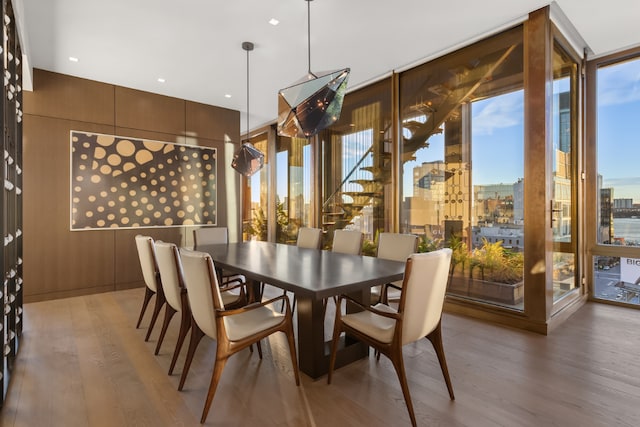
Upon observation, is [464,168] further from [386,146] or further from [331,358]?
[331,358]

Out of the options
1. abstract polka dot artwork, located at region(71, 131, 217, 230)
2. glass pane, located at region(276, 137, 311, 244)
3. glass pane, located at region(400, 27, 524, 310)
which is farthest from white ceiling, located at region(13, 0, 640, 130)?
glass pane, located at region(276, 137, 311, 244)

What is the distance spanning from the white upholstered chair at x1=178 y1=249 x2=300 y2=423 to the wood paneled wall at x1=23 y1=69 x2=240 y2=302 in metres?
3.42

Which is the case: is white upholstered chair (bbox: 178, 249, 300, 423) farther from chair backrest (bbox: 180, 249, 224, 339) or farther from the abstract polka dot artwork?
the abstract polka dot artwork

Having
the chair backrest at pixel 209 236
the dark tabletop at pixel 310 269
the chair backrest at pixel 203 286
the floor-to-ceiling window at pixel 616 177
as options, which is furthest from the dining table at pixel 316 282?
the floor-to-ceiling window at pixel 616 177

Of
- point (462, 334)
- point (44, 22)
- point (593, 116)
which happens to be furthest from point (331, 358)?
point (593, 116)

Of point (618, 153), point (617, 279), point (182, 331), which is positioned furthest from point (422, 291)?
point (618, 153)

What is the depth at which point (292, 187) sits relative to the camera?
6.79 m

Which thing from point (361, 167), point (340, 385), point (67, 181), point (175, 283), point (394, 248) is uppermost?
point (361, 167)

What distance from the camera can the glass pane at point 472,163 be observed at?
11.6 feet

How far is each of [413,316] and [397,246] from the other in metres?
1.38

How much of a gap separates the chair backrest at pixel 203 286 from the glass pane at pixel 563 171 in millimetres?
3339

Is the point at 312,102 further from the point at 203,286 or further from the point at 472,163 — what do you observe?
the point at 472,163

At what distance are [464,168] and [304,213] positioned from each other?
3263 mm

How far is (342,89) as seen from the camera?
243 cm
